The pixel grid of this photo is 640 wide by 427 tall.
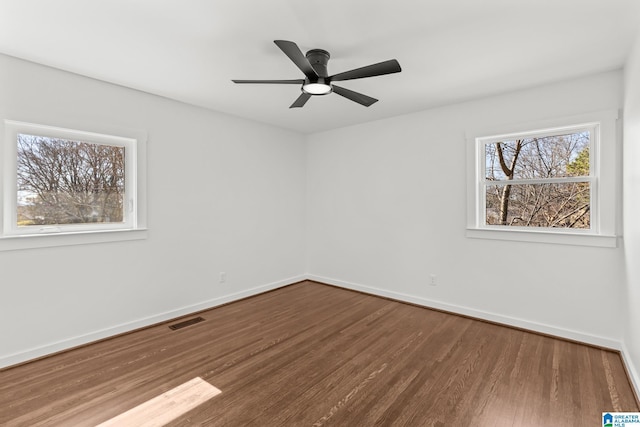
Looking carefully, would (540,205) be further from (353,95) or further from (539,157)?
(353,95)

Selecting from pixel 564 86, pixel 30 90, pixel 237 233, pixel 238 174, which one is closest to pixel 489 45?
pixel 564 86

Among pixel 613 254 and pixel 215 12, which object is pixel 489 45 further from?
pixel 613 254

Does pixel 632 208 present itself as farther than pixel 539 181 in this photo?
No

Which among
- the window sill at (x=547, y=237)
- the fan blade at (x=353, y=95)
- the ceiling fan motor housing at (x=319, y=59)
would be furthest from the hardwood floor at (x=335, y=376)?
the ceiling fan motor housing at (x=319, y=59)

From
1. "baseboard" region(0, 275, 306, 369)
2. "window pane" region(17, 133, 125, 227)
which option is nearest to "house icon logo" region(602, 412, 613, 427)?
"baseboard" region(0, 275, 306, 369)

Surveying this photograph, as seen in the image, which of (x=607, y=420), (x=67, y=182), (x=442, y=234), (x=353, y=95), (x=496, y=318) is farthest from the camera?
(x=442, y=234)

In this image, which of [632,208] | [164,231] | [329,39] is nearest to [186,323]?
[164,231]

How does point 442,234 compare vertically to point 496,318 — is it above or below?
above

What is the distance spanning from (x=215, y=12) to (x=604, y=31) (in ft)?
8.70

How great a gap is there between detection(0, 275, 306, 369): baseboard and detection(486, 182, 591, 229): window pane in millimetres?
3287

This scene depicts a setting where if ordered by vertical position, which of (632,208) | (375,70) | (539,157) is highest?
(375,70)

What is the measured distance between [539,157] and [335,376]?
9.88 feet

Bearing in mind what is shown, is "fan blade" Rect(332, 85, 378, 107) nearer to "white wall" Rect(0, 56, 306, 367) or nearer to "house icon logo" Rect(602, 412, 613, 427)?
"white wall" Rect(0, 56, 306, 367)

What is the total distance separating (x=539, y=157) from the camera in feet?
10.7
